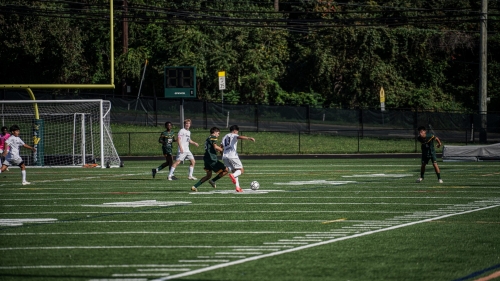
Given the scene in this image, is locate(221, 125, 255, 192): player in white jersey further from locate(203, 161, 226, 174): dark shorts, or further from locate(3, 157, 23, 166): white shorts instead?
locate(3, 157, 23, 166): white shorts

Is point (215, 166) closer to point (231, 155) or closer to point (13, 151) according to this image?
point (231, 155)

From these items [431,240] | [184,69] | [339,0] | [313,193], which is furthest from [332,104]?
[431,240]

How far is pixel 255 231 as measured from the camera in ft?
43.4

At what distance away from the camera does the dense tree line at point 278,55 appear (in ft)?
185

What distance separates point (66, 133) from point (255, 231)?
31.4 m

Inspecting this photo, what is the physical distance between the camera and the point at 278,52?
63312 millimetres

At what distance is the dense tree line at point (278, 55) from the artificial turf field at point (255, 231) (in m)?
33.1

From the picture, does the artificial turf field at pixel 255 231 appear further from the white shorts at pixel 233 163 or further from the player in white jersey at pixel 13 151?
the player in white jersey at pixel 13 151

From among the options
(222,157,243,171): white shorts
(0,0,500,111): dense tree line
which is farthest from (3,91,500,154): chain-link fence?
(222,157,243,171): white shorts

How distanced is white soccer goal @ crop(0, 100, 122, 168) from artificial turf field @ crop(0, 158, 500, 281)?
1114 centimetres

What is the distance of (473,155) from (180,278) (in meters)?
28.9

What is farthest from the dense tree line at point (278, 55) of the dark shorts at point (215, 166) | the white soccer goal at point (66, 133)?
the dark shorts at point (215, 166)

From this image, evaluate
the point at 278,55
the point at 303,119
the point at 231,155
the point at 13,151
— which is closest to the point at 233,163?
the point at 231,155

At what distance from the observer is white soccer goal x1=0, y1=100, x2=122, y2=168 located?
35.4 metres
